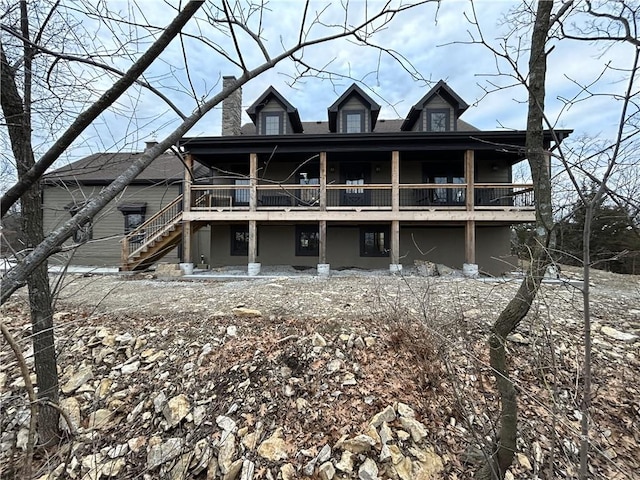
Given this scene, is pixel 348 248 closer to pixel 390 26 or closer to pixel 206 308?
pixel 206 308

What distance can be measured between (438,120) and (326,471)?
12802mm

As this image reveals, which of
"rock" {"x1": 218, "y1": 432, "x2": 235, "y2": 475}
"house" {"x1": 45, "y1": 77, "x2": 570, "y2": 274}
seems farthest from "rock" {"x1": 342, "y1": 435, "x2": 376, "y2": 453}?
"house" {"x1": 45, "y1": 77, "x2": 570, "y2": 274}

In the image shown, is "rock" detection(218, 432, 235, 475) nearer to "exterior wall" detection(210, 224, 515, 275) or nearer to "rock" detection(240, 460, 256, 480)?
"rock" detection(240, 460, 256, 480)

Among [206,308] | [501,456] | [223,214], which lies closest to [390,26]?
[501,456]

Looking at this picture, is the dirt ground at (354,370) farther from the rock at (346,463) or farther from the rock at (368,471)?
the rock at (368,471)

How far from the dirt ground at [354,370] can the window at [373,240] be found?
6693 millimetres

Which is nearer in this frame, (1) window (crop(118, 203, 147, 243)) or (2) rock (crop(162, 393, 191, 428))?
(2) rock (crop(162, 393, 191, 428))

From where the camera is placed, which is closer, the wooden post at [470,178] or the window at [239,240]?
the wooden post at [470,178]

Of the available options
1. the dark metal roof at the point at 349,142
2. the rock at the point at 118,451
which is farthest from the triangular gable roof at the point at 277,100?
the rock at the point at 118,451

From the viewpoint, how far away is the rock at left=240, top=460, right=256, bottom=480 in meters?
3.17

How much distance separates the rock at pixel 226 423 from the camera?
11.8 ft

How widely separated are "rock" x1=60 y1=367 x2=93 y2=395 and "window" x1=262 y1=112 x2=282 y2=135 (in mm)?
10906

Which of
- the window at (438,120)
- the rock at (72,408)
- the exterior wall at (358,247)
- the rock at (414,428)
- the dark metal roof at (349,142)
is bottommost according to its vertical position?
the rock at (72,408)

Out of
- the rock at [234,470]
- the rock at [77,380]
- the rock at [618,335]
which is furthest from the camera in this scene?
the rock at [618,335]
